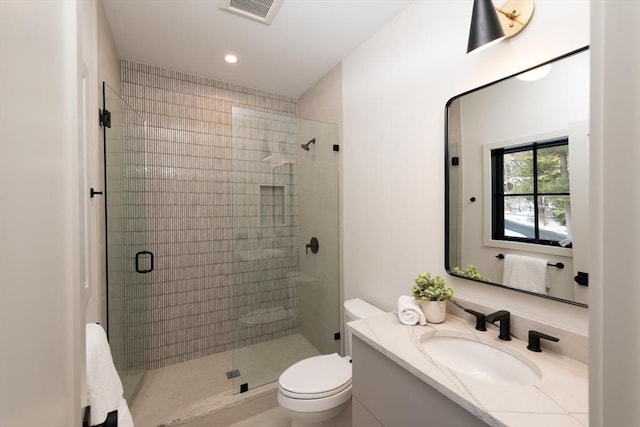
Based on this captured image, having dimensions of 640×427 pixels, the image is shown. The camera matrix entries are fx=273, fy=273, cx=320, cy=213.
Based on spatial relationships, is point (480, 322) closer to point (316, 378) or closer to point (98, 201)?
point (316, 378)

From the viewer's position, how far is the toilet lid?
4.91 feet

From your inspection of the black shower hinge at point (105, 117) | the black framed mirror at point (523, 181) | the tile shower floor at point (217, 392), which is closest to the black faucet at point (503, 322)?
the black framed mirror at point (523, 181)

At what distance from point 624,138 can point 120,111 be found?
235 cm

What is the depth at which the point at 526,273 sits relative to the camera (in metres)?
1.20

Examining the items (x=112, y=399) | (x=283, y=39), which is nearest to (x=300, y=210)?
(x=283, y=39)

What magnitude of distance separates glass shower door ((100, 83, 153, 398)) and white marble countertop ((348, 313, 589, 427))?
5.29ft

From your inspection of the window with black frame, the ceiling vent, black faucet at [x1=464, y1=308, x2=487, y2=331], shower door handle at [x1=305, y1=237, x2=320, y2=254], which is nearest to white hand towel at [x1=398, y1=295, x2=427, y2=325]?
black faucet at [x1=464, y1=308, x2=487, y2=331]

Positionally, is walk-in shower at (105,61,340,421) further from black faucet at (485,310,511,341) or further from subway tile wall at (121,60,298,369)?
black faucet at (485,310,511,341)

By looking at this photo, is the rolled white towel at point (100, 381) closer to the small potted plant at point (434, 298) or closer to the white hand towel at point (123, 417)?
the white hand towel at point (123, 417)

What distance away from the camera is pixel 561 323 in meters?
1.10

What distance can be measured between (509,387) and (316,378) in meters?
1.05

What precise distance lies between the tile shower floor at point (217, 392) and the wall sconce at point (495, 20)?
7.88ft

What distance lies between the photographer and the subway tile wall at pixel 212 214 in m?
2.22

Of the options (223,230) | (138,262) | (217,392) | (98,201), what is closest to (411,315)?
(217,392)
